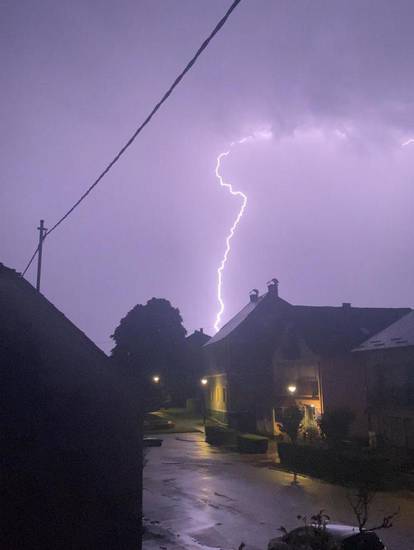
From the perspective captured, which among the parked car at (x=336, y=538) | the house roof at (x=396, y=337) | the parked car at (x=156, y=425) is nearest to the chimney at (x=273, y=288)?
the parked car at (x=156, y=425)

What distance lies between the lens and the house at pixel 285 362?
118 feet

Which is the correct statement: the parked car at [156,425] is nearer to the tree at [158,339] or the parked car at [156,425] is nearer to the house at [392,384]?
the tree at [158,339]

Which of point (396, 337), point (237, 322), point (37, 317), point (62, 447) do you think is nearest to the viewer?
point (62, 447)

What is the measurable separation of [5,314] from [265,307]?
4393cm

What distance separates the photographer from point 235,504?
1839 cm

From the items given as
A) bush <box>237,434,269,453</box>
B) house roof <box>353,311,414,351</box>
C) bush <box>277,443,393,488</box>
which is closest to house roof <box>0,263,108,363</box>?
bush <box>277,443,393,488</box>

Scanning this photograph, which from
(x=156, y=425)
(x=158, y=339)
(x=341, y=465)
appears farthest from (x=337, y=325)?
(x=158, y=339)

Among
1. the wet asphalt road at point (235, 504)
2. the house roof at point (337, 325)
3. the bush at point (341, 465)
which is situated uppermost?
the house roof at point (337, 325)

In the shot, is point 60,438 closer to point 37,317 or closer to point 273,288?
point 37,317

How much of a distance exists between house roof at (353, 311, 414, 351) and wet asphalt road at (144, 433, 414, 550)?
8686 mm

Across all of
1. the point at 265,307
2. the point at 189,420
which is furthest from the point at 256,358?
the point at 189,420

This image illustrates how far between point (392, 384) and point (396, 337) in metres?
2.53

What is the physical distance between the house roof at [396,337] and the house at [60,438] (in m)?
20.9

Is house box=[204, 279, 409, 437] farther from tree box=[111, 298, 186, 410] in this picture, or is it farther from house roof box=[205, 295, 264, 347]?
tree box=[111, 298, 186, 410]
